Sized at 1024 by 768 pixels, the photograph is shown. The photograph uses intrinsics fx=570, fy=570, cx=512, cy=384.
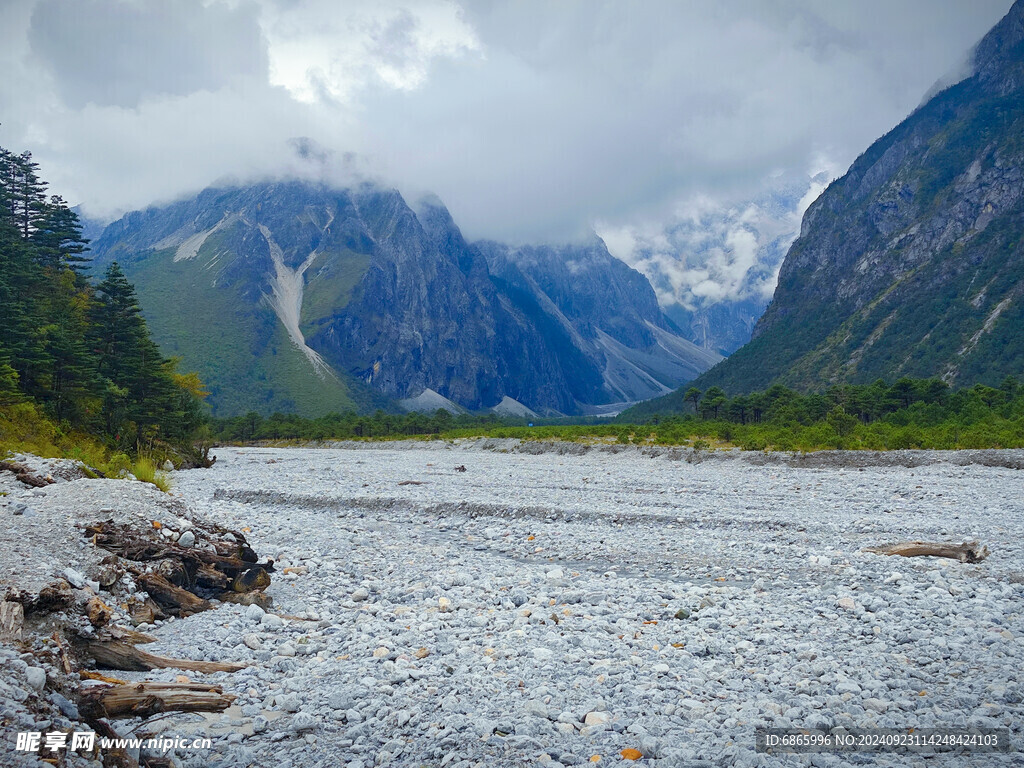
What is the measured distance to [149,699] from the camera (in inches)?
219

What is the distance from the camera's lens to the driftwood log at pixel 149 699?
5.34m

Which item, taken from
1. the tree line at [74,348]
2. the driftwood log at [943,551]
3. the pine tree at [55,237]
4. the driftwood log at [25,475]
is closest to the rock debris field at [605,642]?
the driftwood log at [943,551]

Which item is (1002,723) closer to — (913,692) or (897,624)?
(913,692)

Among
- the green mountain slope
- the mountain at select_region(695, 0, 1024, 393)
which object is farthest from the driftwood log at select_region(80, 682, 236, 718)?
the green mountain slope

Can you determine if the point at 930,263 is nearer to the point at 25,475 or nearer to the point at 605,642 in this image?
the point at 605,642

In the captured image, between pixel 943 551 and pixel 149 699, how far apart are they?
14.0m

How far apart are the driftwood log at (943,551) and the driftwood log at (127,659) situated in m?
13.0

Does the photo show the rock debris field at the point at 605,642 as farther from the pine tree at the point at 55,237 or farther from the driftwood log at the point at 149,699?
the pine tree at the point at 55,237

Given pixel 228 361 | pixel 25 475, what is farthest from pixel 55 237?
pixel 228 361

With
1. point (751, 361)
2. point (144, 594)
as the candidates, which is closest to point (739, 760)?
point (144, 594)

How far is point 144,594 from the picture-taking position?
29.8ft

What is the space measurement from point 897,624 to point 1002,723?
9.64 feet

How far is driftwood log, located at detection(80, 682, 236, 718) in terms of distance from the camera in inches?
210

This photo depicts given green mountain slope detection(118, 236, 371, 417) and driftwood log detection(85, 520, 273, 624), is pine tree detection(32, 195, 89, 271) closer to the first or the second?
driftwood log detection(85, 520, 273, 624)
